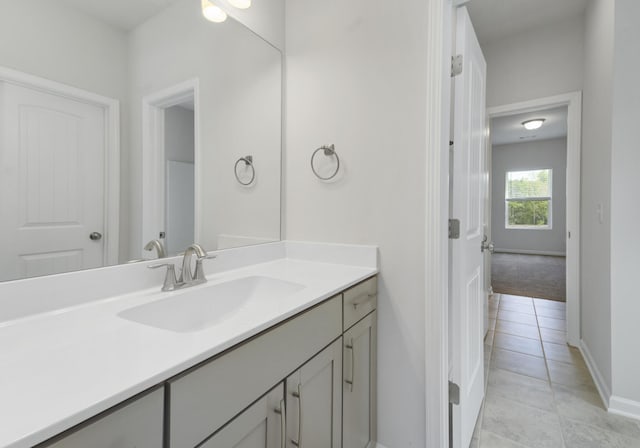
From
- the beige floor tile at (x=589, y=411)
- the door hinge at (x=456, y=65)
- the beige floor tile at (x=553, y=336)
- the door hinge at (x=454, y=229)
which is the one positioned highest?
the door hinge at (x=456, y=65)

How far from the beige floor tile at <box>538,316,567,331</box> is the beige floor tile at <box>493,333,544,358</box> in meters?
0.43

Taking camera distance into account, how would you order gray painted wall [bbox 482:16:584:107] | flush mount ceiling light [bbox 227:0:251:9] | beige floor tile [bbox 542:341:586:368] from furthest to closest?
gray painted wall [bbox 482:16:584:107] → beige floor tile [bbox 542:341:586:368] → flush mount ceiling light [bbox 227:0:251:9]

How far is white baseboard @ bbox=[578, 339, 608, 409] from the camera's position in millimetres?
1746

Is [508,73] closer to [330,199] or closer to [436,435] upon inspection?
[330,199]

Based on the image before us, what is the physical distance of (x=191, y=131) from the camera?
1.33 meters

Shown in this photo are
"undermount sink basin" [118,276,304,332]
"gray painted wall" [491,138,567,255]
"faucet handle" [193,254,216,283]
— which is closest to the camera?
"undermount sink basin" [118,276,304,332]

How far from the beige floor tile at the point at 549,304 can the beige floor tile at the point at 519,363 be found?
1.46 metres

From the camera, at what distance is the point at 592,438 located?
4.96 ft

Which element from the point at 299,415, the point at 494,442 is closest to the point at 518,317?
the point at 494,442

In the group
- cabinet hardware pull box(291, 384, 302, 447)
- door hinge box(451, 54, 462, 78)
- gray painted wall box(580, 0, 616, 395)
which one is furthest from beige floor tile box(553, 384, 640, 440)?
door hinge box(451, 54, 462, 78)

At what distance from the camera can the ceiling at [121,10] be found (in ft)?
3.17

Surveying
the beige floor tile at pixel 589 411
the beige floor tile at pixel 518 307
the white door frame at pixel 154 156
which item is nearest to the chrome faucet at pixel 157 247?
the white door frame at pixel 154 156

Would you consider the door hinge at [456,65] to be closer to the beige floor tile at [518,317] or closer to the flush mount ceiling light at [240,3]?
the flush mount ceiling light at [240,3]

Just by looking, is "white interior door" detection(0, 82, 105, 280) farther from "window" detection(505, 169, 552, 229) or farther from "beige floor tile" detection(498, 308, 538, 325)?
"window" detection(505, 169, 552, 229)
